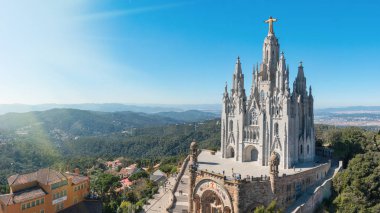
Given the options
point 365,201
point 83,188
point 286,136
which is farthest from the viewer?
point 83,188

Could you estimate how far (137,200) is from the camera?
41281 mm

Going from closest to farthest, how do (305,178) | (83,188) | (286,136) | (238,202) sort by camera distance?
(238,202)
(305,178)
(286,136)
(83,188)

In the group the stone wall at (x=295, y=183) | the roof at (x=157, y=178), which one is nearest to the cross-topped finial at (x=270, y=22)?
the stone wall at (x=295, y=183)

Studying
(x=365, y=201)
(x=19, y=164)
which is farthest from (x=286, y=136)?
(x=19, y=164)

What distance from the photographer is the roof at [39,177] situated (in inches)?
1283

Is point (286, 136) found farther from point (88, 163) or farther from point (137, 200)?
point (88, 163)

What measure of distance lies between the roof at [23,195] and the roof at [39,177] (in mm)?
955

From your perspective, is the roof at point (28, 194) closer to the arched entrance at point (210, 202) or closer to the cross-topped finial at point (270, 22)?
the arched entrance at point (210, 202)

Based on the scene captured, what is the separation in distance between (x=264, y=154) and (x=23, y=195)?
90.6 feet

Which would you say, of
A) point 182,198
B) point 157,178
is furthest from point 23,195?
point 157,178

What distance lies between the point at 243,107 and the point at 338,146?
14.0 metres

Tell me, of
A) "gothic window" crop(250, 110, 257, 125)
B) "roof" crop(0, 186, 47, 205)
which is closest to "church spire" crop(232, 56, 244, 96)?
"gothic window" crop(250, 110, 257, 125)

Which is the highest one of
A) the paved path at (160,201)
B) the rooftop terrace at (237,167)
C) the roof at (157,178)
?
the rooftop terrace at (237,167)

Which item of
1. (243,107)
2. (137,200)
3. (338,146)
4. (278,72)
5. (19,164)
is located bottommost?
(19,164)
